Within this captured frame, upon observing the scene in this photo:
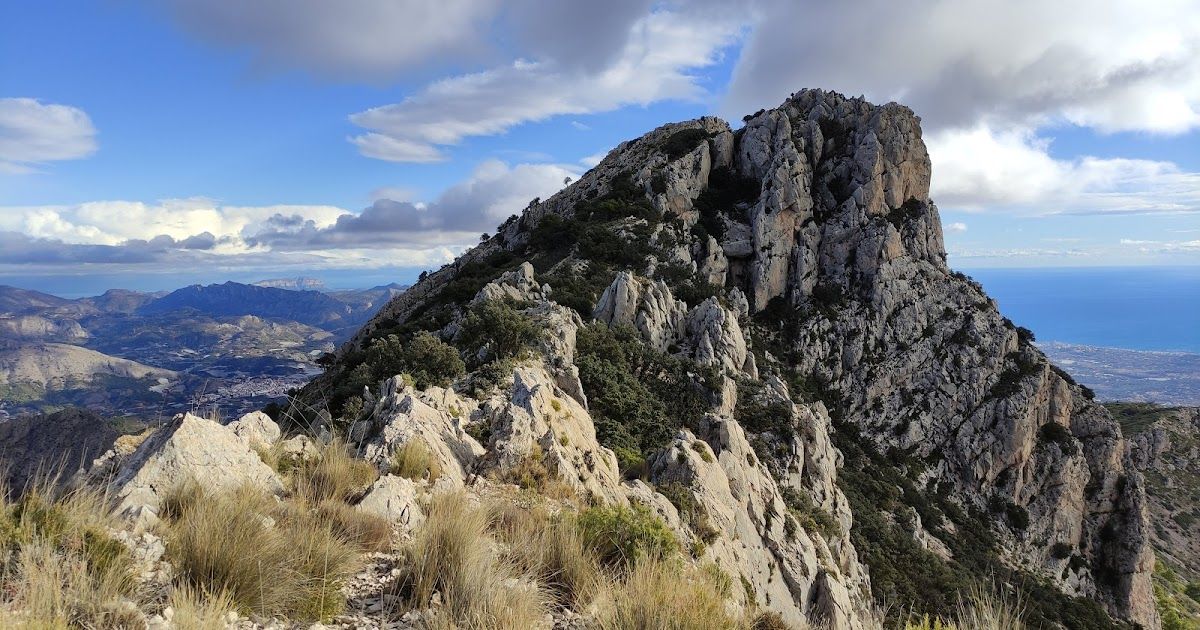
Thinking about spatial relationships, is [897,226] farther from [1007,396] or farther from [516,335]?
[516,335]

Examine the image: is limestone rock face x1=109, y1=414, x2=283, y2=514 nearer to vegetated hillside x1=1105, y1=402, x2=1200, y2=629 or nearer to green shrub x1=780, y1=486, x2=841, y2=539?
green shrub x1=780, y1=486, x2=841, y2=539

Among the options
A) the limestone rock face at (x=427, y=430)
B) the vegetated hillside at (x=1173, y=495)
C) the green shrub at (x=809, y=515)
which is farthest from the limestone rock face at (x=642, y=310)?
the vegetated hillside at (x=1173, y=495)

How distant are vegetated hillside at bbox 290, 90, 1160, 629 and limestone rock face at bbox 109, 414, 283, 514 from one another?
2.11 meters

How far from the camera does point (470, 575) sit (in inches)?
186

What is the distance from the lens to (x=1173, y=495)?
71.5 meters

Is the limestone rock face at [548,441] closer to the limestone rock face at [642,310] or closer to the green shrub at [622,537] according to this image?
the green shrub at [622,537]

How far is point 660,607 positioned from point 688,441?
9.53 metres

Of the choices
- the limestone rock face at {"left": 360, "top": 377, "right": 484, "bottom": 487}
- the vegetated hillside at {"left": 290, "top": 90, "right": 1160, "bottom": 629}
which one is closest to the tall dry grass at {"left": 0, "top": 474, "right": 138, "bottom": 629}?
the limestone rock face at {"left": 360, "top": 377, "right": 484, "bottom": 487}

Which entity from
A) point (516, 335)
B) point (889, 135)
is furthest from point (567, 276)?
point (889, 135)

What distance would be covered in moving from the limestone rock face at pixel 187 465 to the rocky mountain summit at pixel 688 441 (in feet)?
0.11

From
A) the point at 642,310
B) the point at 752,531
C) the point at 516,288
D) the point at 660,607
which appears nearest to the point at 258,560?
the point at 660,607

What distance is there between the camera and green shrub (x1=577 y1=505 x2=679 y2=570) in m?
6.22

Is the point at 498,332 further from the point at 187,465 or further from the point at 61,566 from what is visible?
the point at 61,566

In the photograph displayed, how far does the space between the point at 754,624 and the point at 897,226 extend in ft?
185
